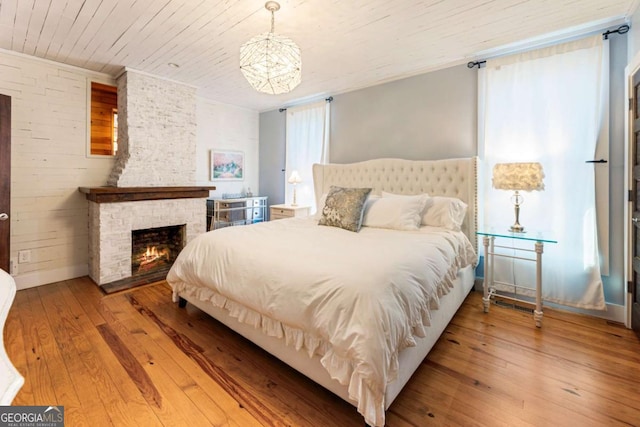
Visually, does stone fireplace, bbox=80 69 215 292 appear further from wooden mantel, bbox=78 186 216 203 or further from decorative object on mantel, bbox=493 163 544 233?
decorative object on mantel, bbox=493 163 544 233

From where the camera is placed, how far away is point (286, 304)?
1.61 metres

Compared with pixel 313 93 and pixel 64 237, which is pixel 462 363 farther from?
pixel 64 237

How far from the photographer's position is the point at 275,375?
1.83m

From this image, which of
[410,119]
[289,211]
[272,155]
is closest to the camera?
[410,119]

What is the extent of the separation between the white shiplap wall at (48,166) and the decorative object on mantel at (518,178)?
15.6 ft

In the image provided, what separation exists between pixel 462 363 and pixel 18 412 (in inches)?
87.1

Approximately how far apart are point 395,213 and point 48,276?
4.09 metres

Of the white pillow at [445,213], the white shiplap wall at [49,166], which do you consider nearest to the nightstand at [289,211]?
the white pillow at [445,213]

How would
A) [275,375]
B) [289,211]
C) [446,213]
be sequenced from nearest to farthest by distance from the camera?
[275,375], [446,213], [289,211]

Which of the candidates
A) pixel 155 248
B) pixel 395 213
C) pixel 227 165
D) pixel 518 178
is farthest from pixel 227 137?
pixel 518 178

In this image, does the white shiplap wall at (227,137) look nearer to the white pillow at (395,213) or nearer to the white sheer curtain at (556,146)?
the white pillow at (395,213)

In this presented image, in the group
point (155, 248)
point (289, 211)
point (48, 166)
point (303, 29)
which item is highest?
point (303, 29)

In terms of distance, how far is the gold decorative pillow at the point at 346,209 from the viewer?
110 inches

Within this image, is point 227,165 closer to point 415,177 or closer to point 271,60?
point 415,177
